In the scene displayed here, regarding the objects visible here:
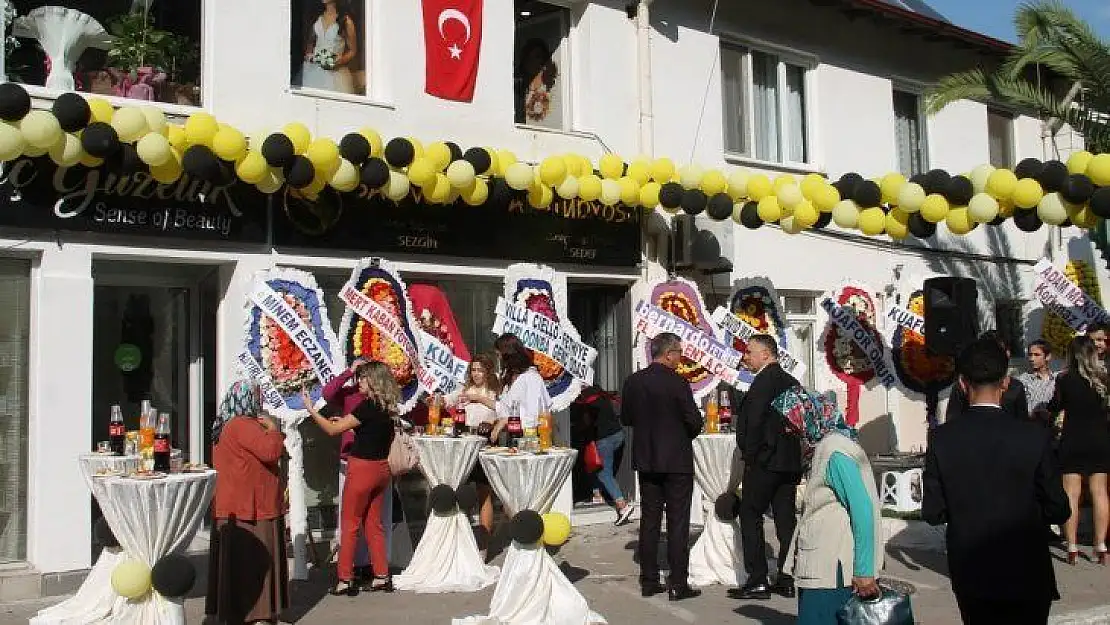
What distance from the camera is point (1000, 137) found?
1836 cm

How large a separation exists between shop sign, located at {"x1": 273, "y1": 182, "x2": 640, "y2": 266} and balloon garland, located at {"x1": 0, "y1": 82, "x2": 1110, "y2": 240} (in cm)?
28

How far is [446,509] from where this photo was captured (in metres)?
9.38

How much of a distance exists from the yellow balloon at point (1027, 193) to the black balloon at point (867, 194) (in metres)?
1.18

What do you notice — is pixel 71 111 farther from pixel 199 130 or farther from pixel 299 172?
pixel 299 172

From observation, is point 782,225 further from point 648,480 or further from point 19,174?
point 19,174

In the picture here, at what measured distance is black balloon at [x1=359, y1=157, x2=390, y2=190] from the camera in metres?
9.48

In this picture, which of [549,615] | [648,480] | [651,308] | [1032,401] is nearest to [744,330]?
[651,308]

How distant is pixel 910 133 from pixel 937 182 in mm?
6343

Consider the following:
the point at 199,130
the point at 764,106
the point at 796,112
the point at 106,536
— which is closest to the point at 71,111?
the point at 199,130

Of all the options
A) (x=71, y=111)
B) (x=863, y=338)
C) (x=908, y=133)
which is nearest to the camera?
(x=71, y=111)

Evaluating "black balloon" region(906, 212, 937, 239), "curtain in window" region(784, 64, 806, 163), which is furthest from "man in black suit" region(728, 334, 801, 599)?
"curtain in window" region(784, 64, 806, 163)

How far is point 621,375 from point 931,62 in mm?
7437

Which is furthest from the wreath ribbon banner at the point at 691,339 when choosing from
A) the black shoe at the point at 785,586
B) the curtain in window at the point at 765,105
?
the curtain in window at the point at 765,105

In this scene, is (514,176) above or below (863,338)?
above
